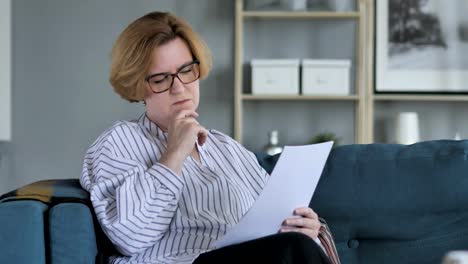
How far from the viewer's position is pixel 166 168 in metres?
1.76

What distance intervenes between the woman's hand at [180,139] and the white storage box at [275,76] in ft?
6.93

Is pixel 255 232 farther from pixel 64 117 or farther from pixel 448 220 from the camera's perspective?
pixel 64 117

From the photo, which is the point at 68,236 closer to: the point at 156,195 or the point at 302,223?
the point at 156,195

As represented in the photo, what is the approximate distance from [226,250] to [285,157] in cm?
21

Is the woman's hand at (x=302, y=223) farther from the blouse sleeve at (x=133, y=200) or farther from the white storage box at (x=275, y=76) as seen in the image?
the white storage box at (x=275, y=76)

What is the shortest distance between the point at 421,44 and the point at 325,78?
56cm

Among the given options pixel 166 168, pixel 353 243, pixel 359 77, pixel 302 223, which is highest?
pixel 359 77

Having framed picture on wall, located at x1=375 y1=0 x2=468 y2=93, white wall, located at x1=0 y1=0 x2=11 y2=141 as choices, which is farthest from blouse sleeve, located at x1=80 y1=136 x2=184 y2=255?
framed picture on wall, located at x1=375 y1=0 x2=468 y2=93

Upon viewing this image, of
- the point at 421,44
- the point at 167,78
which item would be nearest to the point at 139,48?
the point at 167,78

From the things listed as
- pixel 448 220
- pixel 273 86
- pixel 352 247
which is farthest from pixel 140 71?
pixel 273 86

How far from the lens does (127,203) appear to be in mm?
1701

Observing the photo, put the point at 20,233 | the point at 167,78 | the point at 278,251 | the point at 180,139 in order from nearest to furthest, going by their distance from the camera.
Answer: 1. the point at 278,251
2. the point at 20,233
3. the point at 180,139
4. the point at 167,78

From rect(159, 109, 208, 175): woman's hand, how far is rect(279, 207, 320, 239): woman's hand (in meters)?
0.26

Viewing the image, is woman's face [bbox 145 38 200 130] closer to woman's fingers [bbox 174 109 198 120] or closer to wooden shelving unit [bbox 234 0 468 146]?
woman's fingers [bbox 174 109 198 120]
